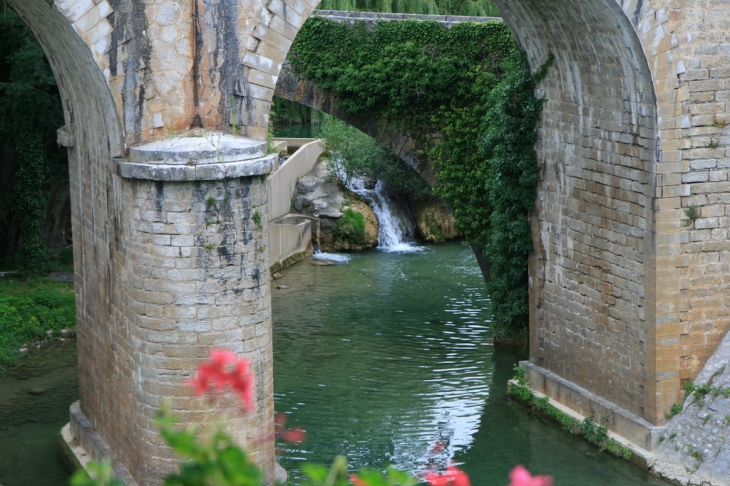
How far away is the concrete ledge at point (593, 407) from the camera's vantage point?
9.99m

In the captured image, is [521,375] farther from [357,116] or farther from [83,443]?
[83,443]

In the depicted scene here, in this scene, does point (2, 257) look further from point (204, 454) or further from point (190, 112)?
point (204, 454)

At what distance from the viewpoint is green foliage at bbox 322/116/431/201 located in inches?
848

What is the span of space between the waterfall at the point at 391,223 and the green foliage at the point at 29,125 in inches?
279

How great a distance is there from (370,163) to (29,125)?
8.08 metres

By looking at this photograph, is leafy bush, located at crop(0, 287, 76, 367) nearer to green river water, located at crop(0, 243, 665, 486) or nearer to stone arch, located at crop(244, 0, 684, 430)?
green river water, located at crop(0, 243, 665, 486)

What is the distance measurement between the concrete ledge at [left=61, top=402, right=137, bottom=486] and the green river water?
248 mm

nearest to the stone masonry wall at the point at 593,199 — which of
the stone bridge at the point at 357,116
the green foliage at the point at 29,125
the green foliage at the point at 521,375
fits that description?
the green foliage at the point at 521,375

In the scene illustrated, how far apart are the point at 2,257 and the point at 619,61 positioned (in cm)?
1189

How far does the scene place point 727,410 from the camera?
9586mm

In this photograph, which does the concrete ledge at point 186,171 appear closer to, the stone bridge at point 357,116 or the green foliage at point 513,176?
the green foliage at point 513,176

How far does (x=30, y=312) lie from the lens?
15.0 metres

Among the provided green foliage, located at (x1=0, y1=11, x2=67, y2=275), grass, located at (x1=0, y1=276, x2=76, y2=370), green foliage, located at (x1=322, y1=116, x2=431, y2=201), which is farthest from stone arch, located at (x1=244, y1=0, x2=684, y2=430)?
green foliage, located at (x1=322, y1=116, x2=431, y2=201)

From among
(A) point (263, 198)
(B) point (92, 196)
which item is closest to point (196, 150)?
(A) point (263, 198)
